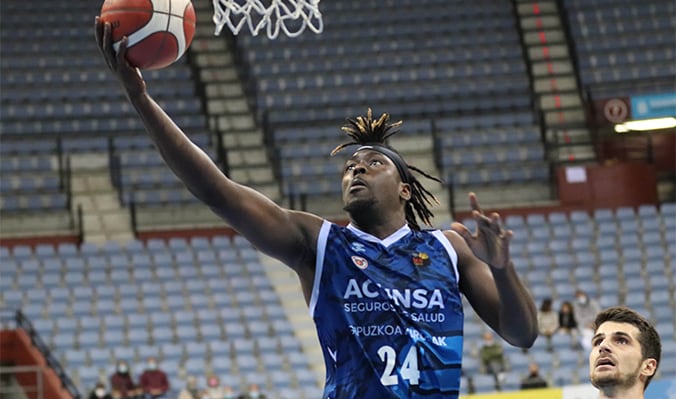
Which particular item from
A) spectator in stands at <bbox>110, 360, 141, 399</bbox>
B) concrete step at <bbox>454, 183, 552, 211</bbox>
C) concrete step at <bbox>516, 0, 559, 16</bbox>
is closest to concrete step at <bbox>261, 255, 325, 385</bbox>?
spectator in stands at <bbox>110, 360, 141, 399</bbox>

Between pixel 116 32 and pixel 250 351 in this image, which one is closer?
pixel 116 32

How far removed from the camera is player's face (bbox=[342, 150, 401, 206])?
15.8 ft

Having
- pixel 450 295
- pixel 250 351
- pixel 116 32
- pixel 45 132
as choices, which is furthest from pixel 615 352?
pixel 45 132

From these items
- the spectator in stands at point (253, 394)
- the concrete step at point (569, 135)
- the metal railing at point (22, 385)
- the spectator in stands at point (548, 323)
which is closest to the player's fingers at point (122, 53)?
the spectator in stands at point (253, 394)

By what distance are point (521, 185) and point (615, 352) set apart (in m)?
15.7

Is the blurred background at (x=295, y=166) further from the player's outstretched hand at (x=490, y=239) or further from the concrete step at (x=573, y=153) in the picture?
the player's outstretched hand at (x=490, y=239)

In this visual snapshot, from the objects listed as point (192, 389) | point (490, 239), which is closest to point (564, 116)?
point (192, 389)

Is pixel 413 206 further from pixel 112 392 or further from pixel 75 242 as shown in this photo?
pixel 75 242

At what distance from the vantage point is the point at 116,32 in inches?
175

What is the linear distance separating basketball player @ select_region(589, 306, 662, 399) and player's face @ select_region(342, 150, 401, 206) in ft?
3.70

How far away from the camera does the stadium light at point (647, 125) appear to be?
20625 mm

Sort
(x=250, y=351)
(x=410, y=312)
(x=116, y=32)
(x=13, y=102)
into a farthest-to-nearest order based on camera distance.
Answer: (x=13, y=102)
(x=250, y=351)
(x=410, y=312)
(x=116, y=32)

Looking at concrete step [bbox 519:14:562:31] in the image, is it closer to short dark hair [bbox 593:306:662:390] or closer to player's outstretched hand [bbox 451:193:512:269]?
short dark hair [bbox 593:306:662:390]

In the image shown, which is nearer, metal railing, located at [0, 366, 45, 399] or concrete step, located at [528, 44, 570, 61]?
metal railing, located at [0, 366, 45, 399]
